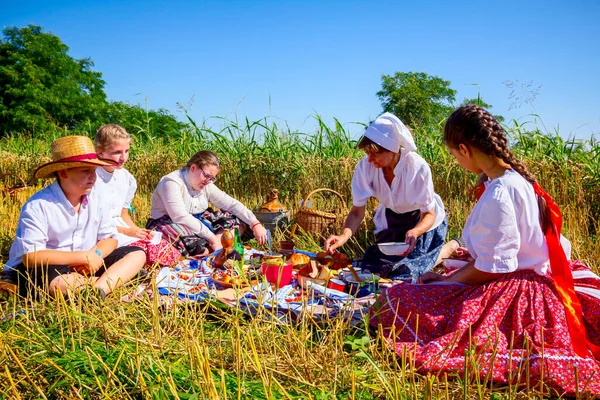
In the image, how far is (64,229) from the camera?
11.5ft

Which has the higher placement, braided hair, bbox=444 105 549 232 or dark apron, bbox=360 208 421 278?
braided hair, bbox=444 105 549 232

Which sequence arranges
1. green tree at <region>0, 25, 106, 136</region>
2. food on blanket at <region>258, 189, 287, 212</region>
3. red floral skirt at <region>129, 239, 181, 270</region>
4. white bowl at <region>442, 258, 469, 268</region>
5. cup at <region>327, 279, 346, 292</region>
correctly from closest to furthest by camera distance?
white bowl at <region>442, 258, 469, 268</region> → cup at <region>327, 279, 346, 292</region> → red floral skirt at <region>129, 239, 181, 270</region> → food on blanket at <region>258, 189, 287, 212</region> → green tree at <region>0, 25, 106, 136</region>

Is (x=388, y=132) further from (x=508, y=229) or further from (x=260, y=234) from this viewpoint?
(x=260, y=234)

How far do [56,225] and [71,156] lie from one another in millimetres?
480

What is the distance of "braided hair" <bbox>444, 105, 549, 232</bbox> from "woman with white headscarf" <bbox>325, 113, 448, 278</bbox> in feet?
3.95

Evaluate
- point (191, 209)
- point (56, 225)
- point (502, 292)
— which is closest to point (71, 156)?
point (56, 225)

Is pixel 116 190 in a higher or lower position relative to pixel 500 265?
higher

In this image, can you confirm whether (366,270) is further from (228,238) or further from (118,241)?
(118,241)

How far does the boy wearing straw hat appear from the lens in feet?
10.9

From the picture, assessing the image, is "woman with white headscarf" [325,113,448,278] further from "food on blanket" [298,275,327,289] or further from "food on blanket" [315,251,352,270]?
"food on blanket" [298,275,327,289]

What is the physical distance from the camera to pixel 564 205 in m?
5.49

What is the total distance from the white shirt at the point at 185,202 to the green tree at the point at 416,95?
3234cm

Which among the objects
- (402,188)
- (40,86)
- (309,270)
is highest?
(40,86)

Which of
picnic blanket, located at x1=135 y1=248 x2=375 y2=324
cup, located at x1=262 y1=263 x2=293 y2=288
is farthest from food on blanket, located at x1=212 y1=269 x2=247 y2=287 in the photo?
cup, located at x1=262 y1=263 x2=293 y2=288
